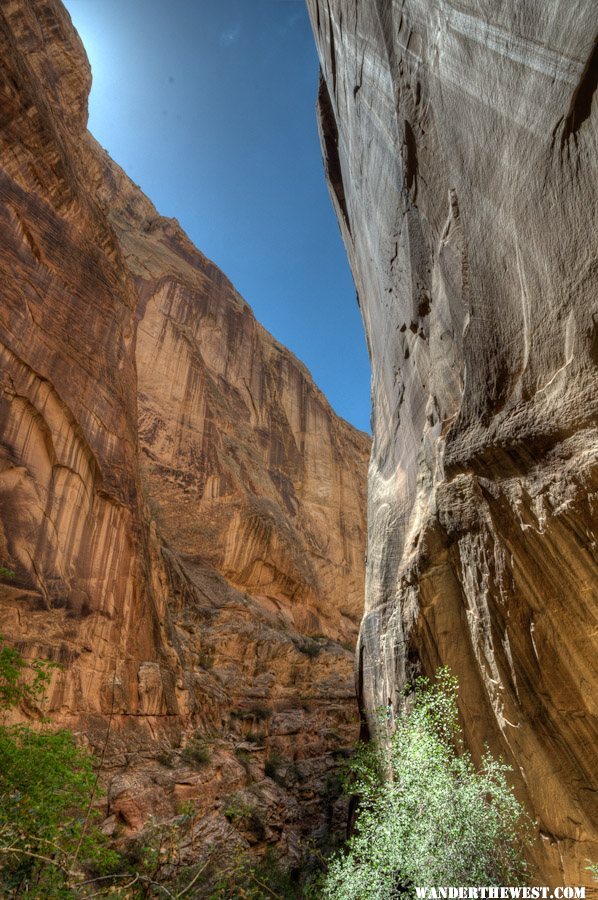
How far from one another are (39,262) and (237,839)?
16140 mm

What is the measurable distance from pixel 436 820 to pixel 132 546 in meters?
10.4

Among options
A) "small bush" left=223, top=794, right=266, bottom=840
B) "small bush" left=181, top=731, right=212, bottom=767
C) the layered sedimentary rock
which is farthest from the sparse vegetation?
"small bush" left=223, top=794, right=266, bottom=840

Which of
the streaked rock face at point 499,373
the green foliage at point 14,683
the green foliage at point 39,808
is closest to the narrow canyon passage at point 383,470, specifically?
the streaked rock face at point 499,373

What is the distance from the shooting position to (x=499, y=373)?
743 centimetres

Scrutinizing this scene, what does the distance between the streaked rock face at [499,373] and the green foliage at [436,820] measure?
1.35ft

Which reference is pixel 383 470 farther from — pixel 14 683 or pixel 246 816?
pixel 246 816

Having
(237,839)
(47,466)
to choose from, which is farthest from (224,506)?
(237,839)

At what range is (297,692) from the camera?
70.9 ft

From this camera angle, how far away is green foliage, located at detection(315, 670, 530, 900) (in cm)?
775

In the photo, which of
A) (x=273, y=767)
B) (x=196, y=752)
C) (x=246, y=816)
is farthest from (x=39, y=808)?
(x=273, y=767)

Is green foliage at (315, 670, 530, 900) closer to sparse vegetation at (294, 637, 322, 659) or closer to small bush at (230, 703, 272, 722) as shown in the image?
small bush at (230, 703, 272, 722)

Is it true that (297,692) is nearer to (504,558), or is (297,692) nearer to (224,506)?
(224,506)

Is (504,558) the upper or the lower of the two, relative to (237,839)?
upper

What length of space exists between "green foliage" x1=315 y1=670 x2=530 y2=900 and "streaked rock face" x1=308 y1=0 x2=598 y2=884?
0.41m
